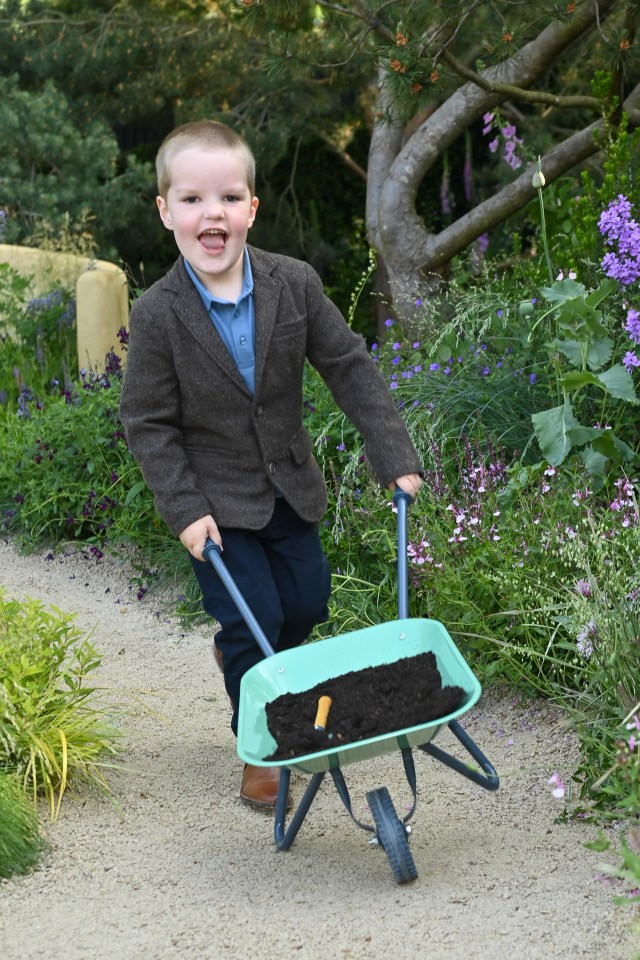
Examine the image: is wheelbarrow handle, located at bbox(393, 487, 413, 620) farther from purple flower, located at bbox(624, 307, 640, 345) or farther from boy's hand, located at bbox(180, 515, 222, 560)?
purple flower, located at bbox(624, 307, 640, 345)

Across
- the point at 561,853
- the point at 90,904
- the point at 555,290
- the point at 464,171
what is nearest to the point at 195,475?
the point at 90,904

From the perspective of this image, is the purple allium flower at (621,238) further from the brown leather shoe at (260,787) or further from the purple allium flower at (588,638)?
the brown leather shoe at (260,787)

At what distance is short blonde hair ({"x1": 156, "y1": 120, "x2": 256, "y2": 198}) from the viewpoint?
2896 millimetres

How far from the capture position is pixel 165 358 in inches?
118

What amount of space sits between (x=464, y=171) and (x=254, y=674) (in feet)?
27.9

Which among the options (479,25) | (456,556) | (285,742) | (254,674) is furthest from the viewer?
(479,25)

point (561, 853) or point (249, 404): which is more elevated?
point (249, 404)

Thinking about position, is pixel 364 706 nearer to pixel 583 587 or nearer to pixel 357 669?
pixel 357 669

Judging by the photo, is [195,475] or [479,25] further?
[479,25]

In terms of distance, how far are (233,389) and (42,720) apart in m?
0.94

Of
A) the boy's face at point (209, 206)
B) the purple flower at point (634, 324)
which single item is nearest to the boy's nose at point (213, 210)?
the boy's face at point (209, 206)

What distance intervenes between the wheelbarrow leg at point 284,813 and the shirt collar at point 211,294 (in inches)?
43.7

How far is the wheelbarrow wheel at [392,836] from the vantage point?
2.52 m

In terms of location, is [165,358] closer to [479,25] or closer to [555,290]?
[555,290]
